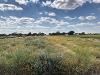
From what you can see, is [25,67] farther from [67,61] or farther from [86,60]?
[86,60]

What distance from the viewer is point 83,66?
15.0m

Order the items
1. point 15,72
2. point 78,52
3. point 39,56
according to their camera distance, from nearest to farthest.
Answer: point 15,72 < point 39,56 < point 78,52

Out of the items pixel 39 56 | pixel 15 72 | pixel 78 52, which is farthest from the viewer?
pixel 78 52

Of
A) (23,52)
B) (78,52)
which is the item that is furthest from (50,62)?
(78,52)

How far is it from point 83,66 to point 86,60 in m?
0.67

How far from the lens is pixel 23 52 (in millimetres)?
15203

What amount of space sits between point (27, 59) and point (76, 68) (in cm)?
246

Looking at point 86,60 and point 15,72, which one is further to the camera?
point 86,60

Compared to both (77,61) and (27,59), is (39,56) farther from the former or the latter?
(77,61)

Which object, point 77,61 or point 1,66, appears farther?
point 77,61

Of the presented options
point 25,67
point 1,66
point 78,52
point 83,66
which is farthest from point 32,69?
point 78,52

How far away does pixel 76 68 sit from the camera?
1455 centimetres

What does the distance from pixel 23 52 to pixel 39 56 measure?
0.89 metres

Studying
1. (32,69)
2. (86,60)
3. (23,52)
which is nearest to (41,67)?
(32,69)
